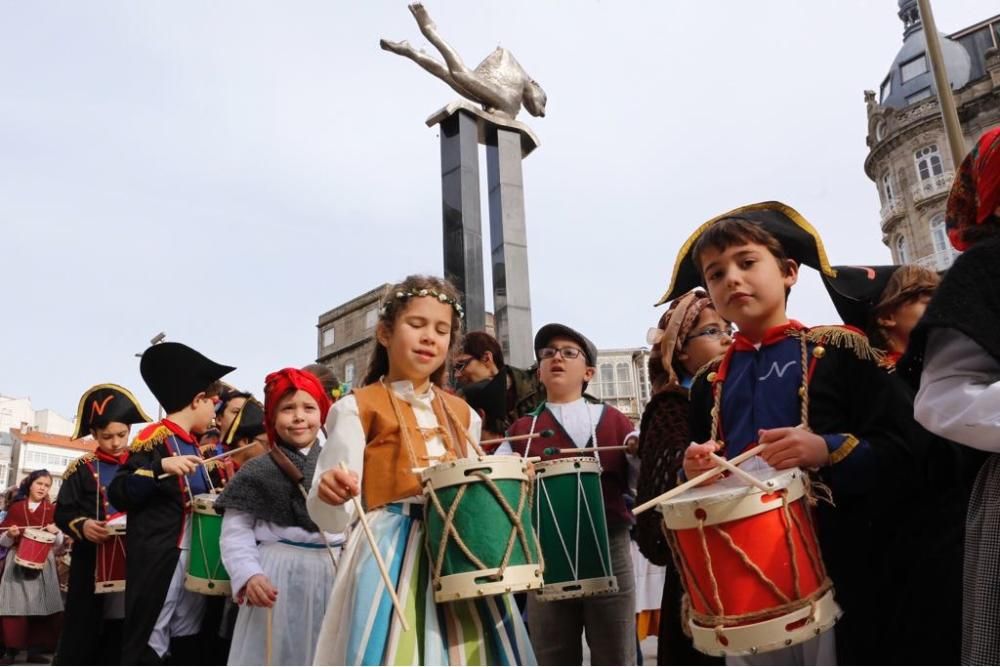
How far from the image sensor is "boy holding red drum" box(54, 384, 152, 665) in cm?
510

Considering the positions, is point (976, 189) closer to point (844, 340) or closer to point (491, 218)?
point (844, 340)

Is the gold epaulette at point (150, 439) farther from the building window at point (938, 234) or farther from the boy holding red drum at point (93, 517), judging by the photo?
the building window at point (938, 234)

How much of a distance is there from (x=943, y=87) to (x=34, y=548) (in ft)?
34.0

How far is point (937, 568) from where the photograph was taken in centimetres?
213

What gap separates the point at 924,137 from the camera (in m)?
34.3

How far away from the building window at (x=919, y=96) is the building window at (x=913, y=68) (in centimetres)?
154

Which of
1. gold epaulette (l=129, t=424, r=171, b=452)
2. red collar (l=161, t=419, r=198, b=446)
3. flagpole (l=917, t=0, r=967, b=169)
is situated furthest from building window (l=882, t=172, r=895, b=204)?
gold epaulette (l=129, t=424, r=171, b=452)

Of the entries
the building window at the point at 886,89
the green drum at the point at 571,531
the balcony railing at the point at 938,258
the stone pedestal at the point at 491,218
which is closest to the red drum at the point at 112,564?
the green drum at the point at 571,531

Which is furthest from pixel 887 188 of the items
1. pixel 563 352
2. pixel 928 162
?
pixel 563 352

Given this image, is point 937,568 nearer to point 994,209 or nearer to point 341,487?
point 994,209

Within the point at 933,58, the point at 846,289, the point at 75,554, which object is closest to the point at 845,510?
the point at 846,289

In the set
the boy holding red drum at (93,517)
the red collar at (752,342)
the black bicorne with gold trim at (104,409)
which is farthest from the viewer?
the black bicorne with gold trim at (104,409)

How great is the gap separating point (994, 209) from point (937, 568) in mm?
982

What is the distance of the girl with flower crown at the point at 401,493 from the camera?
7.97 feet
